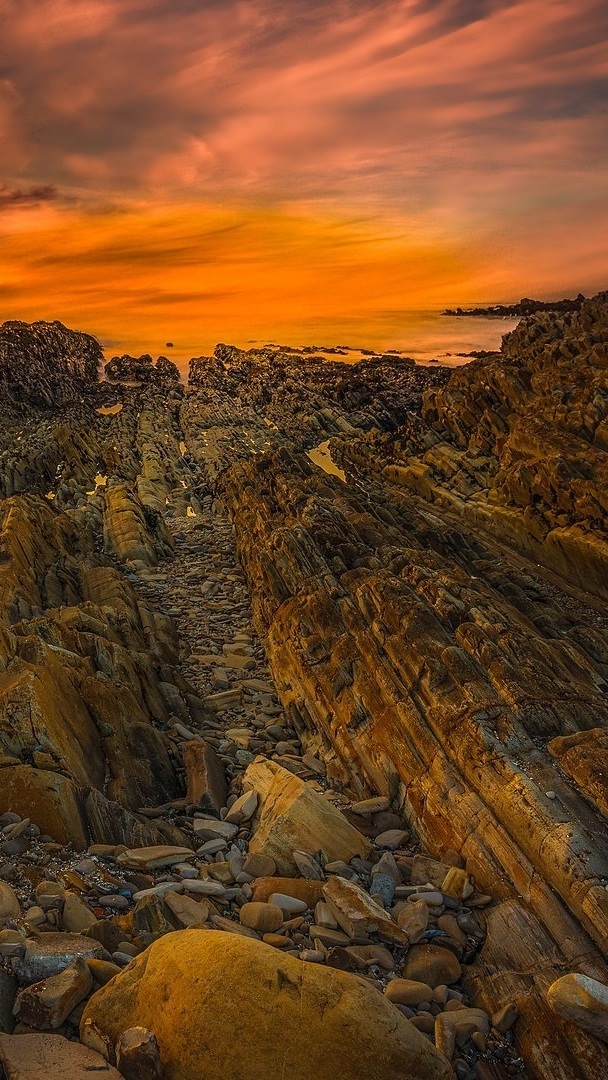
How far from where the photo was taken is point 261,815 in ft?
34.9

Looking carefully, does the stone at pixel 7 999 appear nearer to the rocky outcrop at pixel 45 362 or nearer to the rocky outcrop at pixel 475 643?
the rocky outcrop at pixel 475 643

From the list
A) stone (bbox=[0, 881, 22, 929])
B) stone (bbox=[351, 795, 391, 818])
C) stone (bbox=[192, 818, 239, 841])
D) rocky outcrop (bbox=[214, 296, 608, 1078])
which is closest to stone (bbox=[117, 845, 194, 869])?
stone (bbox=[192, 818, 239, 841])

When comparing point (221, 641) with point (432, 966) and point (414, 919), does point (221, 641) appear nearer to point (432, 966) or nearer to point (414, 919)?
point (414, 919)

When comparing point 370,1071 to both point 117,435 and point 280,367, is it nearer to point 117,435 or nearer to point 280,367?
point 117,435

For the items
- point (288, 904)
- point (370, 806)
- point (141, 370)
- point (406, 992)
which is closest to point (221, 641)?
point (370, 806)

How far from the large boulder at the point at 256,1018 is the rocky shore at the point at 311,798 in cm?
2

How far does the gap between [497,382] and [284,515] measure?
22488 millimetres

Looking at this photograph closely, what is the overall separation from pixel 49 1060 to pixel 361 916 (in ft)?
12.8

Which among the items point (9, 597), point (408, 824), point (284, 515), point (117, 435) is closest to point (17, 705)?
point (408, 824)

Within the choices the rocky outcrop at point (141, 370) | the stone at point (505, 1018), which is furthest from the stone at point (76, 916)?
the rocky outcrop at point (141, 370)

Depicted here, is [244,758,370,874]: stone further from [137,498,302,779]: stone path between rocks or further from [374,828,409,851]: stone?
[137,498,302,779]: stone path between rocks

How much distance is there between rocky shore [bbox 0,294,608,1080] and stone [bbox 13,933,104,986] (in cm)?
2

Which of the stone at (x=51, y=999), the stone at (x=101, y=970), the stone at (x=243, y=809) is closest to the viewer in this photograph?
the stone at (x=51, y=999)

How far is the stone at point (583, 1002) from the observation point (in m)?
6.27
